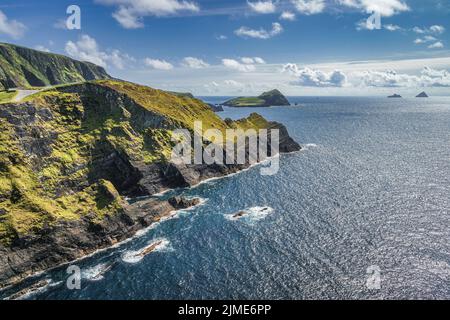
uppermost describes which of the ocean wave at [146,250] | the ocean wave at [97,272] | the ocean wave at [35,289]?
the ocean wave at [146,250]

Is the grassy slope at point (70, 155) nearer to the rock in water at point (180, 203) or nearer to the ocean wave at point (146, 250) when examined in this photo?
the ocean wave at point (146, 250)
